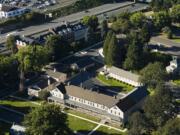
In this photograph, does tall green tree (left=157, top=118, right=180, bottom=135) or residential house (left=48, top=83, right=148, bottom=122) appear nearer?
tall green tree (left=157, top=118, right=180, bottom=135)

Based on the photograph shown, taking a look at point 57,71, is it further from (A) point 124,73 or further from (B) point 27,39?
(B) point 27,39

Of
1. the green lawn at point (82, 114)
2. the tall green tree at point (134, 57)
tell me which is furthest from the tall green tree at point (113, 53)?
the green lawn at point (82, 114)

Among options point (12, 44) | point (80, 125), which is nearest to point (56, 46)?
point (12, 44)

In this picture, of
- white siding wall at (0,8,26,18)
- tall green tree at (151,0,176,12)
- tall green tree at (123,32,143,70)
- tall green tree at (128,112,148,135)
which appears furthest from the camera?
tall green tree at (151,0,176,12)

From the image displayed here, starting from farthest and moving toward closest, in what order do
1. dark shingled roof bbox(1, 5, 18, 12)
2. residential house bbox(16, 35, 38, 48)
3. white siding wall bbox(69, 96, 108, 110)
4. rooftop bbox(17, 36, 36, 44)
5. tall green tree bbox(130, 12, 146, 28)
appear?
dark shingled roof bbox(1, 5, 18, 12)
tall green tree bbox(130, 12, 146, 28)
rooftop bbox(17, 36, 36, 44)
residential house bbox(16, 35, 38, 48)
white siding wall bbox(69, 96, 108, 110)

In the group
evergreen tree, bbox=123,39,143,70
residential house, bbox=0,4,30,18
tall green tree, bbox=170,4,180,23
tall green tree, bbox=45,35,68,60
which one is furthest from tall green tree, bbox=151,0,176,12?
tall green tree, bbox=45,35,68,60

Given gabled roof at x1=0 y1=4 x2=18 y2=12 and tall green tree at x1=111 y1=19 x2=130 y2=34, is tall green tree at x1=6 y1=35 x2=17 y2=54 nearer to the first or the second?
tall green tree at x1=111 y1=19 x2=130 y2=34
